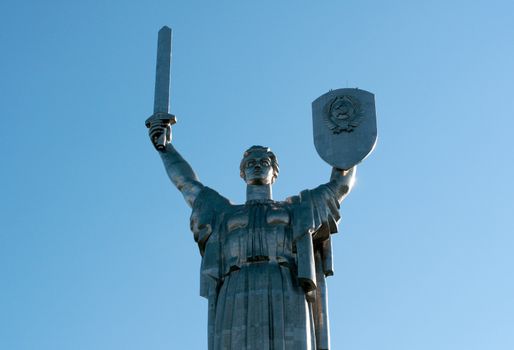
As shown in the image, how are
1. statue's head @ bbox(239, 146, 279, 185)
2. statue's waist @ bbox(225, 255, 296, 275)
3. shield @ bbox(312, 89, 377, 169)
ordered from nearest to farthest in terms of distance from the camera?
statue's waist @ bbox(225, 255, 296, 275), statue's head @ bbox(239, 146, 279, 185), shield @ bbox(312, 89, 377, 169)

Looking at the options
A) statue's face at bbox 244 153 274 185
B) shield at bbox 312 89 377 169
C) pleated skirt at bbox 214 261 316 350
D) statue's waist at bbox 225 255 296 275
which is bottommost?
pleated skirt at bbox 214 261 316 350

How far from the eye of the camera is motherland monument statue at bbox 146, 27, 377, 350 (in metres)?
15.8

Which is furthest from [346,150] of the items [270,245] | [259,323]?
[259,323]

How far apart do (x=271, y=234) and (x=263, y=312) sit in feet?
4.54

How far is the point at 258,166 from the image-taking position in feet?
57.6

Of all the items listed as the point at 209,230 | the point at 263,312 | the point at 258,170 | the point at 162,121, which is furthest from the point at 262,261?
the point at 162,121

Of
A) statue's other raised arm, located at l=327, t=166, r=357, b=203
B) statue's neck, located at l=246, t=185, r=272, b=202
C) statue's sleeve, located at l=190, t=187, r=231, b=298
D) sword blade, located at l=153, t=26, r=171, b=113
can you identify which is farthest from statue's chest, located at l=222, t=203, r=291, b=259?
sword blade, located at l=153, t=26, r=171, b=113

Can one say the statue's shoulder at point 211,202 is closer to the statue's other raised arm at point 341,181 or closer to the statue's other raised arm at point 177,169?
the statue's other raised arm at point 177,169

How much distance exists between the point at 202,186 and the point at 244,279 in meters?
2.41

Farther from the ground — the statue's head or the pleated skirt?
the statue's head

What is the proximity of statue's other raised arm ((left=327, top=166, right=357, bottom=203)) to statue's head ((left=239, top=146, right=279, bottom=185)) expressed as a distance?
1029mm

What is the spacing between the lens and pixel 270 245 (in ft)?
54.0

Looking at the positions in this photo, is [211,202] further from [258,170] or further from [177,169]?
[177,169]

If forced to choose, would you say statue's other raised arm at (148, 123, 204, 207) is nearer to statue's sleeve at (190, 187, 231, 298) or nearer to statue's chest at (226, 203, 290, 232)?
statue's sleeve at (190, 187, 231, 298)
